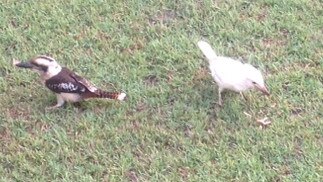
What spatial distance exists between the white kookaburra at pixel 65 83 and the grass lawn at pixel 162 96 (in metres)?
0.11

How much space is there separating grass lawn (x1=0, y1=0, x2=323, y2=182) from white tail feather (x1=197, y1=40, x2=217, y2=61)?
0.16 meters

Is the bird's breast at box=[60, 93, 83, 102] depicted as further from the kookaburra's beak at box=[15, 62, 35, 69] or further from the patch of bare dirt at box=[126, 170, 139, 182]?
the patch of bare dirt at box=[126, 170, 139, 182]

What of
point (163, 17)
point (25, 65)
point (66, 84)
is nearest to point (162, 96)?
point (66, 84)

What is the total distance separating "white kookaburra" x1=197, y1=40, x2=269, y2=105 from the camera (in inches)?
189

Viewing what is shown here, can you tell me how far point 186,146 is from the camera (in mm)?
4672

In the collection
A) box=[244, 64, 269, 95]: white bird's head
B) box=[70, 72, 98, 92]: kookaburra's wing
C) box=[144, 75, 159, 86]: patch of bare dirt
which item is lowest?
box=[144, 75, 159, 86]: patch of bare dirt

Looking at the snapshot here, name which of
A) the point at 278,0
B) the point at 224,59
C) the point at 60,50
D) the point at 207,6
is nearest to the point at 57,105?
the point at 60,50

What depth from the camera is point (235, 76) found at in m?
4.81

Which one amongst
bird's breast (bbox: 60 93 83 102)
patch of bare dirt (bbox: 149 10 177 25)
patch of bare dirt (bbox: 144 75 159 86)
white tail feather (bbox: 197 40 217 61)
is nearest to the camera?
bird's breast (bbox: 60 93 83 102)

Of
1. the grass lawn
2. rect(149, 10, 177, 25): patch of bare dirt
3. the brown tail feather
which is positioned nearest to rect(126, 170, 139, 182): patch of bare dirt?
the grass lawn

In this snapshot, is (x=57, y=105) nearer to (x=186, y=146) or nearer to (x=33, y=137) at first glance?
(x=33, y=137)

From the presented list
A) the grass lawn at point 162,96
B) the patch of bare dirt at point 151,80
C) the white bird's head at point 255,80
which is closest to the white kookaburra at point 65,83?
the grass lawn at point 162,96

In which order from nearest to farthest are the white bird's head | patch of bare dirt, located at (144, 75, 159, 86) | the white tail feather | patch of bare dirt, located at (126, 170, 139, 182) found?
patch of bare dirt, located at (126, 170, 139, 182) < the white bird's head < the white tail feather < patch of bare dirt, located at (144, 75, 159, 86)

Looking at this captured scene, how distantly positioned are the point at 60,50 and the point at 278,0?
1.63 m
